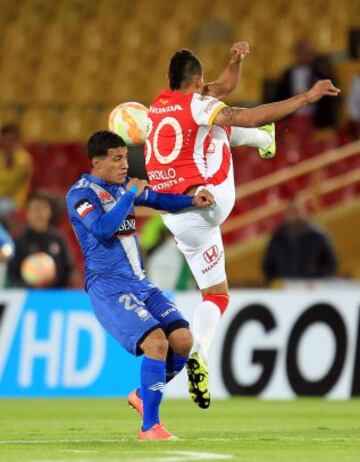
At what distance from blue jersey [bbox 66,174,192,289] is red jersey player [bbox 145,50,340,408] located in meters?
0.53

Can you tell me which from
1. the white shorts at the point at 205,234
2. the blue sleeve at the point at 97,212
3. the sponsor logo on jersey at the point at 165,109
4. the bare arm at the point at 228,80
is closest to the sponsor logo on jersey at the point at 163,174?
the white shorts at the point at 205,234

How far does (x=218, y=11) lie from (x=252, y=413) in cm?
1075

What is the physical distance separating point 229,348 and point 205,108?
16.7 ft

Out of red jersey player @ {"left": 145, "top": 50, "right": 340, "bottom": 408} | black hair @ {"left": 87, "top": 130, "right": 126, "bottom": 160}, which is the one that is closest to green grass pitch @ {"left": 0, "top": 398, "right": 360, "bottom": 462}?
red jersey player @ {"left": 145, "top": 50, "right": 340, "bottom": 408}

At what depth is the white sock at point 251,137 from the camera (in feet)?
32.0

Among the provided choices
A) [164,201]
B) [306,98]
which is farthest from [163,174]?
[306,98]

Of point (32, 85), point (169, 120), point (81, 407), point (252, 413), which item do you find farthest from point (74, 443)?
point (32, 85)

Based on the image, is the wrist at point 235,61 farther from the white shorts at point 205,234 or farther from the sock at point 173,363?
the sock at point 173,363

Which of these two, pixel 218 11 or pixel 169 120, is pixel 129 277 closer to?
pixel 169 120

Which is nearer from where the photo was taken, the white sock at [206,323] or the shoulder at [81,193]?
the shoulder at [81,193]

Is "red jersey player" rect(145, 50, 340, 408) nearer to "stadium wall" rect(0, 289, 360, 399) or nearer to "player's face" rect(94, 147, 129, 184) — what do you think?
"player's face" rect(94, 147, 129, 184)

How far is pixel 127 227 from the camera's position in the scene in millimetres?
8938

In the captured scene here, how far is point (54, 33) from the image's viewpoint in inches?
903

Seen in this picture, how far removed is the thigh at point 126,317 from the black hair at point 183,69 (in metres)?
1.48
